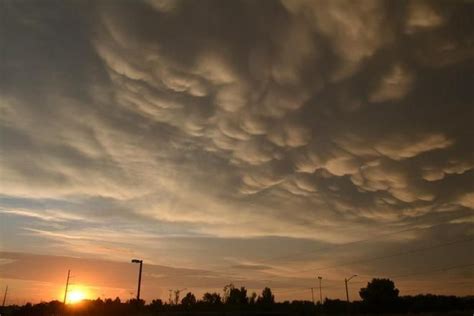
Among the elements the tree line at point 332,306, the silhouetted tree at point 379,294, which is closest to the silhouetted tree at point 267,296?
the tree line at point 332,306

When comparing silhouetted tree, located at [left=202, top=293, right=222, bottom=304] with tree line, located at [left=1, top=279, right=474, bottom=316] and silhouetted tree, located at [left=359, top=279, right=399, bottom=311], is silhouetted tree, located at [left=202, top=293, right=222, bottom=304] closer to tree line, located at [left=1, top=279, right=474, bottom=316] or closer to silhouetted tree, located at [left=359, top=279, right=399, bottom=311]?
tree line, located at [left=1, top=279, right=474, bottom=316]

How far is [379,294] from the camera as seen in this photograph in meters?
146

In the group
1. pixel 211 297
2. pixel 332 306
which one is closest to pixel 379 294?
pixel 332 306

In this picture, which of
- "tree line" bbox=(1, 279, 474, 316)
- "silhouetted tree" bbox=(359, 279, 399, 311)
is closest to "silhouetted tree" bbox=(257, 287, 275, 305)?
"tree line" bbox=(1, 279, 474, 316)

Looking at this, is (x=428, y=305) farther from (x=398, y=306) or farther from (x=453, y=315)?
(x=453, y=315)

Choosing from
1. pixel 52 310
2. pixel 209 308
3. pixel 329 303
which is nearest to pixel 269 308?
pixel 209 308

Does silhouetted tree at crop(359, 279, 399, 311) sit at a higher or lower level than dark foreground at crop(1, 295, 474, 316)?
higher

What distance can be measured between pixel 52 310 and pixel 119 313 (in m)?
41.1

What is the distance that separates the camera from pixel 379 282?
489 ft

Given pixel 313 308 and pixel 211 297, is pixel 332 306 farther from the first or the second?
pixel 211 297

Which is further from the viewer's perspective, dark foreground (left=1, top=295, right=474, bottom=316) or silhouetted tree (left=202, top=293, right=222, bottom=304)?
silhouetted tree (left=202, top=293, right=222, bottom=304)

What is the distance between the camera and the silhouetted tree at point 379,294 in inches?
5591

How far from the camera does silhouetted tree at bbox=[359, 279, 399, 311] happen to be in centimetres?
14200

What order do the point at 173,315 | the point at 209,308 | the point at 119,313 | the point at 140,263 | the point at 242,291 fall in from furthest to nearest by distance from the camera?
the point at 242,291, the point at 209,308, the point at 119,313, the point at 173,315, the point at 140,263
